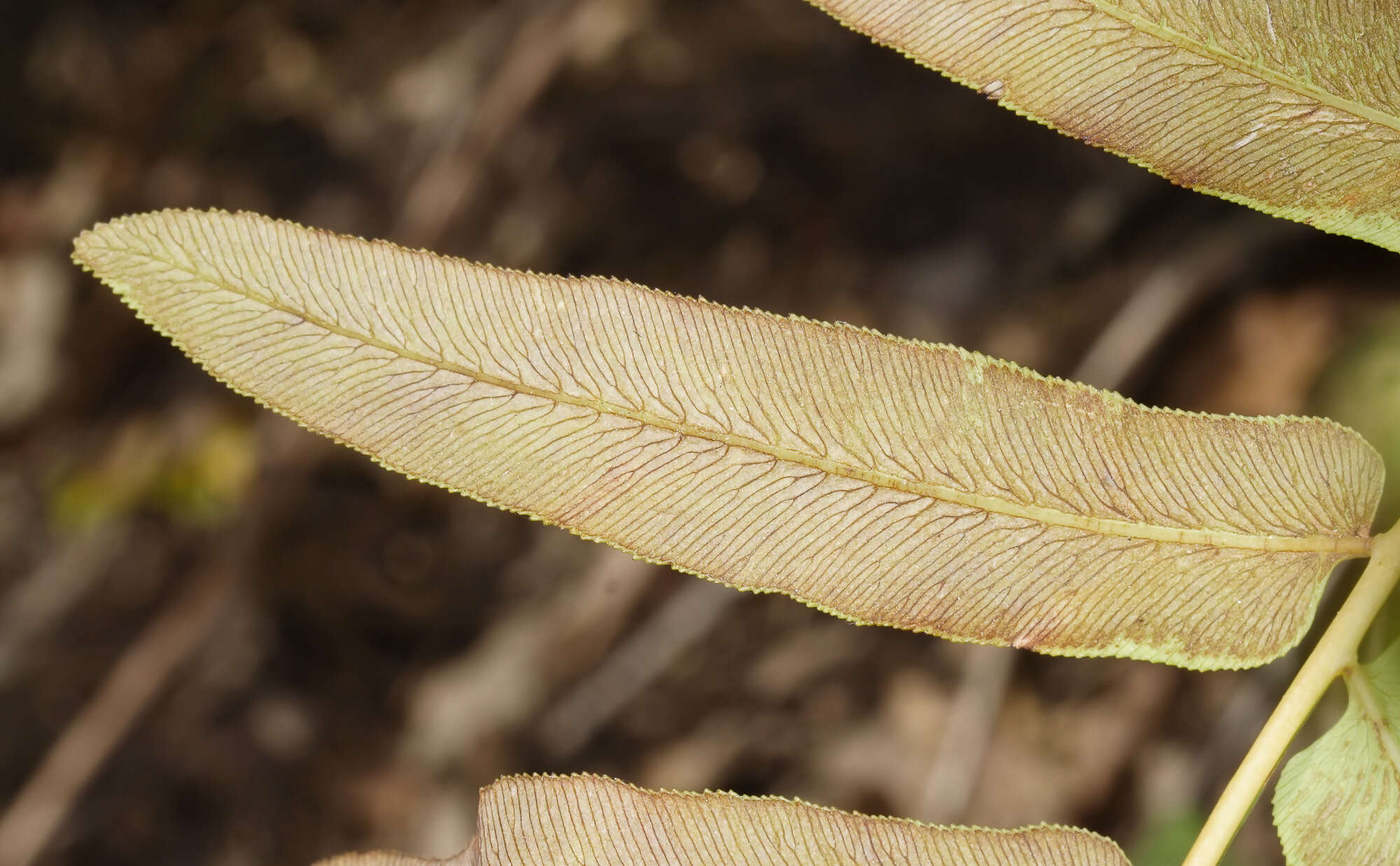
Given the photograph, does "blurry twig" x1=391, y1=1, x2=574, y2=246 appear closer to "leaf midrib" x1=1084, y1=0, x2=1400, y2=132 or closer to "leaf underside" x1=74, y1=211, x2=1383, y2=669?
"leaf underside" x1=74, y1=211, x2=1383, y2=669

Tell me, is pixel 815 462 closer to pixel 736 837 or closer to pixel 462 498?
pixel 736 837

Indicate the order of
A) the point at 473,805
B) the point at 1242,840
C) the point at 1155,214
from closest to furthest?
the point at 1242,840, the point at 1155,214, the point at 473,805

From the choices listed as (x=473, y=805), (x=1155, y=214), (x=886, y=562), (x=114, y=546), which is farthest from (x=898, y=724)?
(x=114, y=546)

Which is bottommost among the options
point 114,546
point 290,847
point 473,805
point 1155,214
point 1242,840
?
point 290,847

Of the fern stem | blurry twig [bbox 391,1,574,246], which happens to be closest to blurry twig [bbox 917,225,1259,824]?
the fern stem

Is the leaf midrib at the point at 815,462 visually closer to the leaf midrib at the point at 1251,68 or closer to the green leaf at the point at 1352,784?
the green leaf at the point at 1352,784

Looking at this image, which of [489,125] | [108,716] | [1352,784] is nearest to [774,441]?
[1352,784]

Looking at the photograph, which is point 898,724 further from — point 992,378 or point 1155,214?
point 992,378
